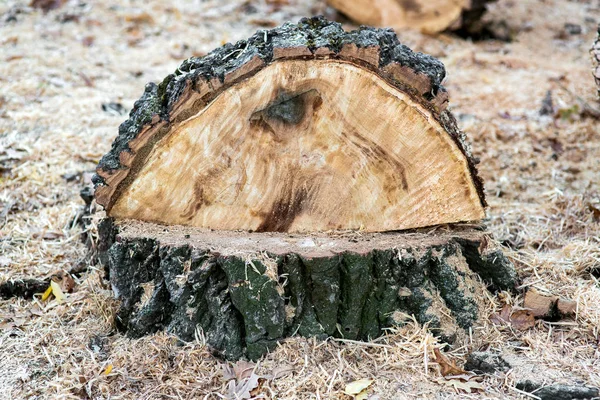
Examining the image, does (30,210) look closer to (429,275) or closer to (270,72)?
(270,72)

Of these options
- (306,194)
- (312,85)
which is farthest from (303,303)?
(312,85)

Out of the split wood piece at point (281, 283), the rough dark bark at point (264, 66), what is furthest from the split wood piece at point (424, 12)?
the split wood piece at point (281, 283)

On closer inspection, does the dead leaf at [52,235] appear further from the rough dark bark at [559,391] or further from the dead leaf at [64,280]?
the rough dark bark at [559,391]

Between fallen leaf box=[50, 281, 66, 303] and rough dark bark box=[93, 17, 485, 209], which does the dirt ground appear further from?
rough dark bark box=[93, 17, 485, 209]

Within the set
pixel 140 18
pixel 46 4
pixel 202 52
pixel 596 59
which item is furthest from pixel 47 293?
pixel 46 4

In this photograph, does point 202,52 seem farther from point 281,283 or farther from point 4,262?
point 281,283

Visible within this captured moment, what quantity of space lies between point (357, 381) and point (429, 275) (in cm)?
51

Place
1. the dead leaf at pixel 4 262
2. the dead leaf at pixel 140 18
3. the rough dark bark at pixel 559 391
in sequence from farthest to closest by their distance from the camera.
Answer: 1. the dead leaf at pixel 140 18
2. the dead leaf at pixel 4 262
3. the rough dark bark at pixel 559 391

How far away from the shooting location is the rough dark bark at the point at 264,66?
2137 millimetres

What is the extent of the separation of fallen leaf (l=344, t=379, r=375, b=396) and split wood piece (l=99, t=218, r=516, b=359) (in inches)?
8.7

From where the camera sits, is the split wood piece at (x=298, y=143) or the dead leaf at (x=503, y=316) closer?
the split wood piece at (x=298, y=143)

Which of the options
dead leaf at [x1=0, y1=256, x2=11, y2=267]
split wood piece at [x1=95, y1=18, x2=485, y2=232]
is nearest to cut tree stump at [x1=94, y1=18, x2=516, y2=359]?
split wood piece at [x1=95, y1=18, x2=485, y2=232]

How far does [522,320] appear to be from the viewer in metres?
2.39

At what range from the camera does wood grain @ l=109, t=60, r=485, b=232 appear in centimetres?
220
